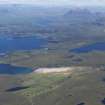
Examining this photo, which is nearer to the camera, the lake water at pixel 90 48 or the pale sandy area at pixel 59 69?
the pale sandy area at pixel 59 69

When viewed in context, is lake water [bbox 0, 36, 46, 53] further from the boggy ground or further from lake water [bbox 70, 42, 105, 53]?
the boggy ground

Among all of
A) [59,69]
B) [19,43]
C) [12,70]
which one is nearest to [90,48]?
[19,43]

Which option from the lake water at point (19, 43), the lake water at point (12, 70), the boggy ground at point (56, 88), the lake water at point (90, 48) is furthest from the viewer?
the lake water at point (19, 43)

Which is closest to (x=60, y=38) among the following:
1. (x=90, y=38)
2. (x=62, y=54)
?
(x=90, y=38)

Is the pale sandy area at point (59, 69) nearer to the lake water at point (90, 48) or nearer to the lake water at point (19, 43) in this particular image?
the lake water at point (90, 48)

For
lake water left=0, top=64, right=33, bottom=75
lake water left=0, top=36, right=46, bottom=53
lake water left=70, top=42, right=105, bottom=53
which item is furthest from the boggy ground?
lake water left=0, top=36, right=46, bottom=53

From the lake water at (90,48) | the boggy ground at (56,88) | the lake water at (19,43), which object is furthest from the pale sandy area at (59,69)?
the lake water at (19,43)

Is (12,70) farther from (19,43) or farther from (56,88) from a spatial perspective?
(19,43)
